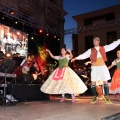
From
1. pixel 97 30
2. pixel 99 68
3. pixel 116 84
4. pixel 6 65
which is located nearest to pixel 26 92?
pixel 6 65

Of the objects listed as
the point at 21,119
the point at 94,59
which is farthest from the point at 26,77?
the point at 21,119

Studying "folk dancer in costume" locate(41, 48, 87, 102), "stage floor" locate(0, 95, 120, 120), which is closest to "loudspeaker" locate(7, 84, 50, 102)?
"folk dancer in costume" locate(41, 48, 87, 102)

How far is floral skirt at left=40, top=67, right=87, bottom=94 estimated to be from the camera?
4.62 metres

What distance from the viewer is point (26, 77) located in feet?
17.2

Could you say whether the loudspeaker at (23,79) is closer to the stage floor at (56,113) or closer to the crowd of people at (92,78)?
the crowd of people at (92,78)

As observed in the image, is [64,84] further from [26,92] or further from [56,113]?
[56,113]

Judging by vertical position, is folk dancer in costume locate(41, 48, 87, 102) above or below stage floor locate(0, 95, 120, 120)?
above

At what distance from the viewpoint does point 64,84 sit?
15.4ft

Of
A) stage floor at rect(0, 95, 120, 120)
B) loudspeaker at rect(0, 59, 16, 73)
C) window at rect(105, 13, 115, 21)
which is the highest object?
window at rect(105, 13, 115, 21)

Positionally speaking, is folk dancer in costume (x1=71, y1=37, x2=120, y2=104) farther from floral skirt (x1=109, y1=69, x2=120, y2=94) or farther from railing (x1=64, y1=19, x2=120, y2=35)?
railing (x1=64, y1=19, x2=120, y2=35)

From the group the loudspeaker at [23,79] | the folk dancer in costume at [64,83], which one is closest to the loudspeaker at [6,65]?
the loudspeaker at [23,79]

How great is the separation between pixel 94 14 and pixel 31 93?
16.6 metres

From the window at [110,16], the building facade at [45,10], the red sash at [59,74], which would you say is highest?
the window at [110,16]

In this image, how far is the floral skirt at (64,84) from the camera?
4625 mm
